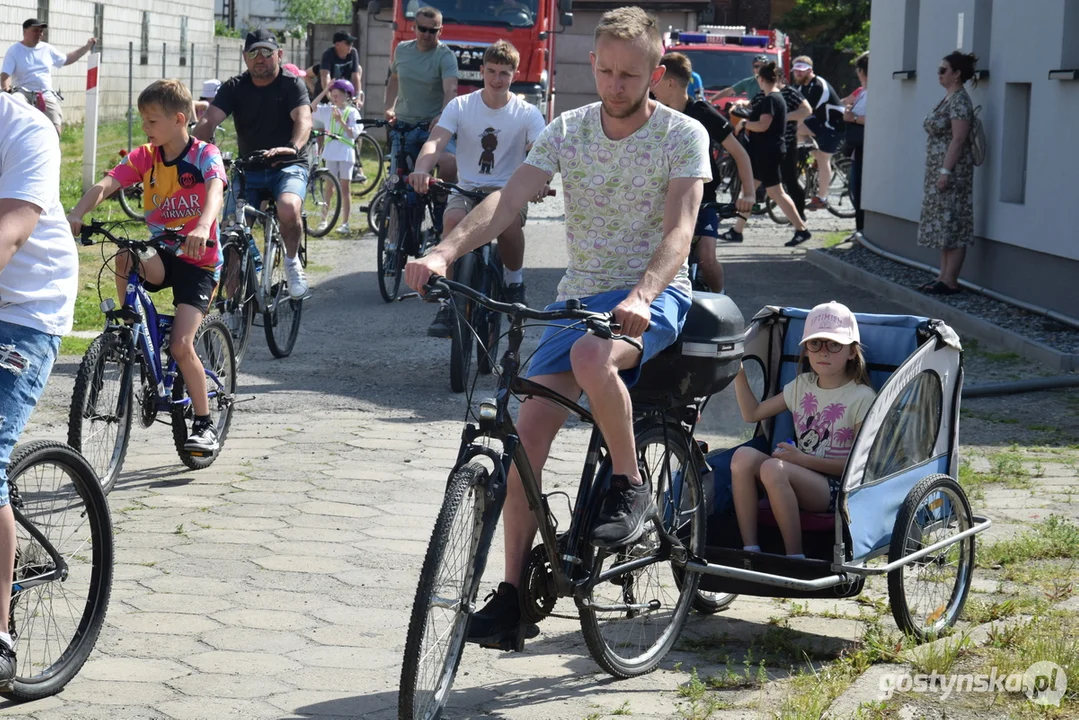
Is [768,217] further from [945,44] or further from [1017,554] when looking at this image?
[1017,554]

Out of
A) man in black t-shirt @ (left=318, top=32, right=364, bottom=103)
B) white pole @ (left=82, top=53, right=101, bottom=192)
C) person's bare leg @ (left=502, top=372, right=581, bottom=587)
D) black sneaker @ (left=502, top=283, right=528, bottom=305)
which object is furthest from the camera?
man in black t-shirt @ (left=318, top=32, right=364, bottom=103)

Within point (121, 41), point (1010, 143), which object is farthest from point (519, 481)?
point (121, 41)

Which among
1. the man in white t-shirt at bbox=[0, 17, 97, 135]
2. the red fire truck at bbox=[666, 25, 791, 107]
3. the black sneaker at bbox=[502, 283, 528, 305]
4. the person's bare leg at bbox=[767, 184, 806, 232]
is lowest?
the black sneaker at bbox=[502, 283, 528, 305]

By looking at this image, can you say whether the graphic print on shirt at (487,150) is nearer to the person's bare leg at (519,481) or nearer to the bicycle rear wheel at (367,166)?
the person's bare leg at (519,481)

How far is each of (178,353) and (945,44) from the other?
1089cm

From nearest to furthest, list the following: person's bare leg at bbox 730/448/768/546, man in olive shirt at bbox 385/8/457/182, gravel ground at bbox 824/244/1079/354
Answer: person's bare leg at bbox 730/448/768/546
gravel ground at bbox 824/244/1079/354
man in olive shirt at bbox 385/8/457/182

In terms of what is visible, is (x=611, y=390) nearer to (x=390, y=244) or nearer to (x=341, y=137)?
(x=390, y=244)

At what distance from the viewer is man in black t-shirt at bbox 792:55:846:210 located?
21281 mm

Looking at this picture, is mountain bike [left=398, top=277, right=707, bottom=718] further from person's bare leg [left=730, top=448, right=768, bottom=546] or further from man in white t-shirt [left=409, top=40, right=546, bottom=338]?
man in white t-shirt [left=409, top=40, right=546, bottom=338]

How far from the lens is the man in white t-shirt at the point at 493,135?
396 inches

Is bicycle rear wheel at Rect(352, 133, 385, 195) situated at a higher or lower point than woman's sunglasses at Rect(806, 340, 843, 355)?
higher

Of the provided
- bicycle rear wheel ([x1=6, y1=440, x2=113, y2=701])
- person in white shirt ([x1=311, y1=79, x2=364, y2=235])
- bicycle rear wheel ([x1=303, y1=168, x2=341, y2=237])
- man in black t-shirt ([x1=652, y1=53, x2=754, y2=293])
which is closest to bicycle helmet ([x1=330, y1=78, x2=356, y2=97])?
person in white shirt ([x1=311, y1=79, x2=364, y2=235])

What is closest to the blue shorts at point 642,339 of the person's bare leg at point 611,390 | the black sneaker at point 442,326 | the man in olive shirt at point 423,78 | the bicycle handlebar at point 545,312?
the person's bare leg at point 611,390

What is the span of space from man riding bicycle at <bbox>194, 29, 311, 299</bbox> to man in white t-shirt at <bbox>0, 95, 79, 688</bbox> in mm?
5728
